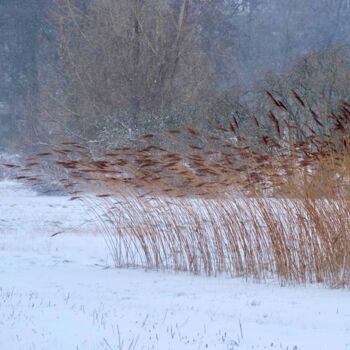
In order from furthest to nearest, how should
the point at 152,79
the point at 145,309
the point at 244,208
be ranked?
the point at 152,79 < the point at 244,208 < the point at 145,309

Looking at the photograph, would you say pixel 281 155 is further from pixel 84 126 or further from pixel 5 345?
pixel 84 126

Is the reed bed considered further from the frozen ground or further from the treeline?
the treeline

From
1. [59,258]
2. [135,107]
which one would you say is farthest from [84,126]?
[59,258]

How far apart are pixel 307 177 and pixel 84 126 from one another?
15.6 metres

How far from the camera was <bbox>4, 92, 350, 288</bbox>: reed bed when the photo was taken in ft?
28.3

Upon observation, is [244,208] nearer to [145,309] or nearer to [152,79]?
[145,309]

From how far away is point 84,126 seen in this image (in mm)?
23766

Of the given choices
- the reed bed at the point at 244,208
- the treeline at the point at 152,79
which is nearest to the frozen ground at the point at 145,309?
the reed bed at the point at 244,208

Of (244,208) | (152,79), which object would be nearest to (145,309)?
(244,208)

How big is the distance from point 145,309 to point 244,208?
2355 mm

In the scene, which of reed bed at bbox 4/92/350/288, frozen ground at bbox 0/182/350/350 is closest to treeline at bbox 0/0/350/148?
reed bed at bbox 4/92/350/288

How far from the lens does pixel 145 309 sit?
7082mm

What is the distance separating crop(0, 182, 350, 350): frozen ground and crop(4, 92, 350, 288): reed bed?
34 cm

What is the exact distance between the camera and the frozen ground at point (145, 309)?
5793 mm
